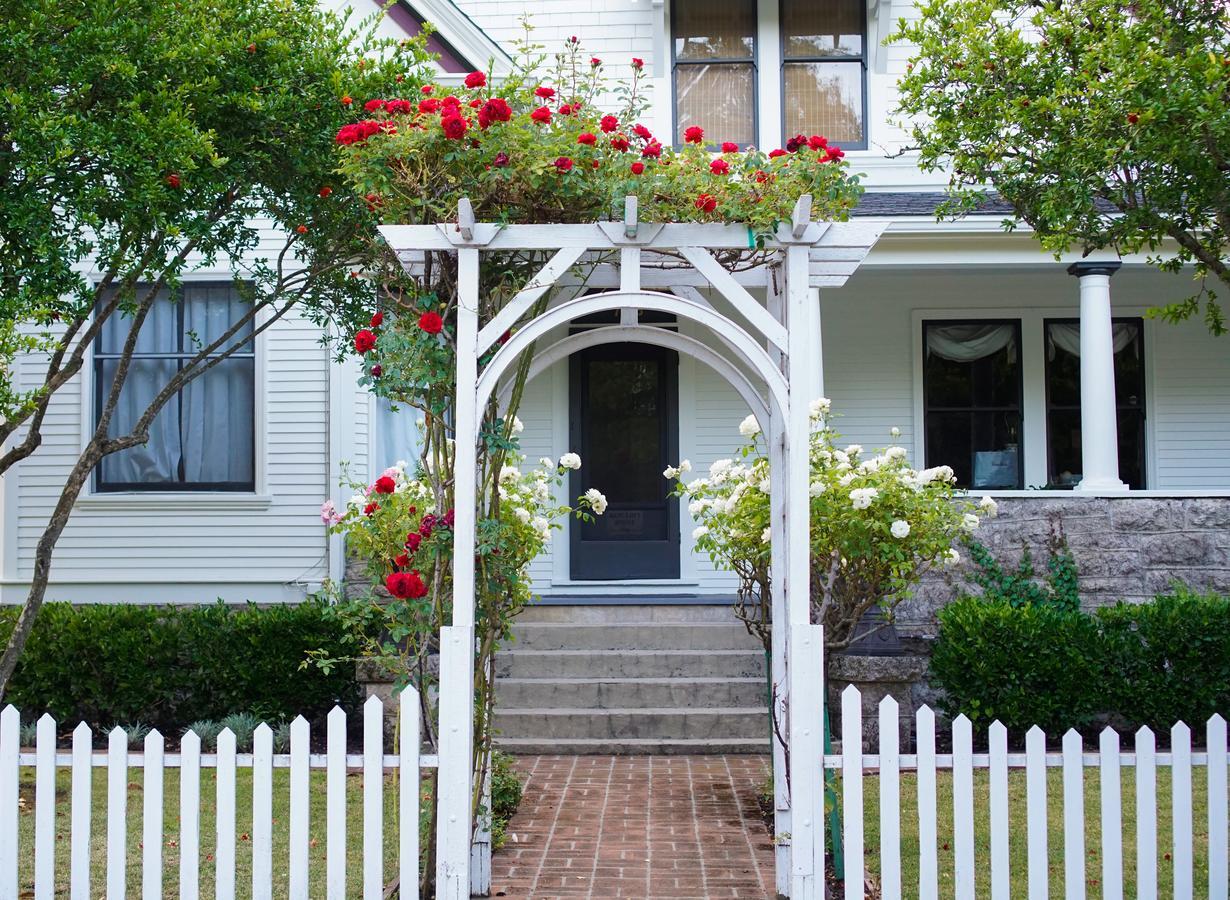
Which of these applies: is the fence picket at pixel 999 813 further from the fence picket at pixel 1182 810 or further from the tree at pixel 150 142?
the tree at pixel 150 142

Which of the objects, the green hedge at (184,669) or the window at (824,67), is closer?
the green hedge at (184,669)

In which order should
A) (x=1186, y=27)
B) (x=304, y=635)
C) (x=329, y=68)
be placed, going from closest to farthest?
(x=1186, y=27)
(x=329, y=68)
(x=304, y=635)

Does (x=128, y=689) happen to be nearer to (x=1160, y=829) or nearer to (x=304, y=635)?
(x=304, y=635)

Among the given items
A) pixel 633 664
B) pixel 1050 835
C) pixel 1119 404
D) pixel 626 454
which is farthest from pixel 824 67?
pixel 1050 835

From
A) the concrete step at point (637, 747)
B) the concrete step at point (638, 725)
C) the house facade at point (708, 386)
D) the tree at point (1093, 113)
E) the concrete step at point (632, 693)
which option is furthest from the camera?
the house facade at point (708, 386)

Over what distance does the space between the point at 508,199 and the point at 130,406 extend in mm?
6392

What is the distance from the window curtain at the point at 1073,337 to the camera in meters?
11.4

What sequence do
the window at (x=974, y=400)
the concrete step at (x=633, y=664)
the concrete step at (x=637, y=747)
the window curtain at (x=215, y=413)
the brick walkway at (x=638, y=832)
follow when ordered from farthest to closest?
1. the window at (x=974, y=400)
2. the window curtain at (x=215, y=413)
3. the concrete step at (x=633, y=664)
4. the concrete step at (x=637, y=747)
5. the brick walkway at (x=638, y=832)

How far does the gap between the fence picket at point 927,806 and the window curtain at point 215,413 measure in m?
7.14

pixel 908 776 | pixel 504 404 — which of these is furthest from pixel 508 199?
pixel 908 776

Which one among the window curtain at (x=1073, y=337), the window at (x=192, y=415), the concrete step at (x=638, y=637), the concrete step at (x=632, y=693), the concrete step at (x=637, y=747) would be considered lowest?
the concrete step at (x=637, y=747)

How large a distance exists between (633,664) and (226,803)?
15.9 ft

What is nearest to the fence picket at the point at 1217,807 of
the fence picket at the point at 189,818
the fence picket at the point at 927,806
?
the fence picket at the point at 927,806

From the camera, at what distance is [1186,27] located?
538 centimetres
